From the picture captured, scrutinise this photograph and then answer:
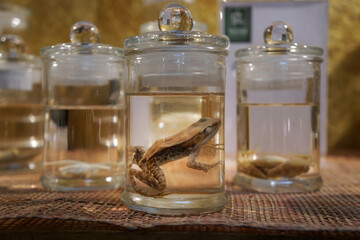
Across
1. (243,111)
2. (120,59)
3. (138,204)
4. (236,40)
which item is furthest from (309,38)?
(138,204)

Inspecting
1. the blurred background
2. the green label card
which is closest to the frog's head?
the green label card

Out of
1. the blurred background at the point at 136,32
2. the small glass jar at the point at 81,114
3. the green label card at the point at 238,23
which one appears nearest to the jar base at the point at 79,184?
the small glass jar at the point at 81,114

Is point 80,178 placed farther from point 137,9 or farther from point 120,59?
point 137,9

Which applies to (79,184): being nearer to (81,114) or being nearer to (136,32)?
(81,114)

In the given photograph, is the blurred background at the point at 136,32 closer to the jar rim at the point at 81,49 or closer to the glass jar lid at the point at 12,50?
the glass jar lid at the point at 12,50

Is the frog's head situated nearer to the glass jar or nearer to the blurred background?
the glass jar

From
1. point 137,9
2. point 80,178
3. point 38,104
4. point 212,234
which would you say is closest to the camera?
point 212,234

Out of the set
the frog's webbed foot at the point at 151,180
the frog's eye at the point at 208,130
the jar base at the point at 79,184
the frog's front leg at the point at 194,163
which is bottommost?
the jar base at the point at 79,184
